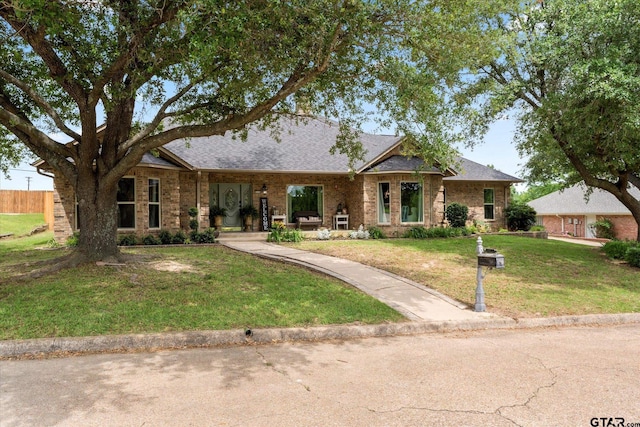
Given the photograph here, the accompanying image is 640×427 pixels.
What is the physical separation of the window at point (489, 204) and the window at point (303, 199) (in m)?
9.74

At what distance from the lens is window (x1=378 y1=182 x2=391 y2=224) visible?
1786cm

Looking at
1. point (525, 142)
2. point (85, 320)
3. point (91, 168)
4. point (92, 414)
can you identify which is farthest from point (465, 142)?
point (92, 414)

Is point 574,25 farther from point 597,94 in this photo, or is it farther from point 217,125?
point 217,125

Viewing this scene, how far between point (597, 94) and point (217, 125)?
30.6 ft

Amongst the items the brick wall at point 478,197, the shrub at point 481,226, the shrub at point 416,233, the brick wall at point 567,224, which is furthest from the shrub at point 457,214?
the brick wall at point 567,224

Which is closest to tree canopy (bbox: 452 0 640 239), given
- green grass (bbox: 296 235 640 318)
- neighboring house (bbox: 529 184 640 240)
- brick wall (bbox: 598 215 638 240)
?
green grass (bbox: 296 235 640 318)

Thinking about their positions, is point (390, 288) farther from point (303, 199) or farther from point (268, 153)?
point (268, 153)

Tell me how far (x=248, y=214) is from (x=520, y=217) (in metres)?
14.6

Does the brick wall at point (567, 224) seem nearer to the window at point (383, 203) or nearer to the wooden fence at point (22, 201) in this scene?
the window at point (383, 203)

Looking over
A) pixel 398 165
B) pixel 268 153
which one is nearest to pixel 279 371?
pixel 398 165

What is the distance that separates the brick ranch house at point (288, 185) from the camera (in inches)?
612

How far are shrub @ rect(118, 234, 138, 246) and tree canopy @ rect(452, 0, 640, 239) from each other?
37.3 feet

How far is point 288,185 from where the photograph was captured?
730 inches

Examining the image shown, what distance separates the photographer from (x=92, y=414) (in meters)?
3.46
